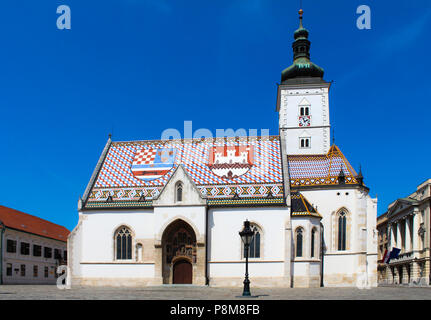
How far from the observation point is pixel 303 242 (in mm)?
36406

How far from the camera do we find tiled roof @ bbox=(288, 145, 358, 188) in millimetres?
40975

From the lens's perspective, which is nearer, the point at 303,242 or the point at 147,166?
the point at 303,242

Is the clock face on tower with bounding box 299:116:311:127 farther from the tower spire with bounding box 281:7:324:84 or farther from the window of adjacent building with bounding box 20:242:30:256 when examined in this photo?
the window of adjacent building with bounding box 20:242:30:256

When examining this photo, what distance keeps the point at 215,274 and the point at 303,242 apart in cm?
741

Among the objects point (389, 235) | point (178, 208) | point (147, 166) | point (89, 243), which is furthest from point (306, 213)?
point (389, 235)

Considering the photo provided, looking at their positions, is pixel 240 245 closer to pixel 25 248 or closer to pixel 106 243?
pixel 106 243

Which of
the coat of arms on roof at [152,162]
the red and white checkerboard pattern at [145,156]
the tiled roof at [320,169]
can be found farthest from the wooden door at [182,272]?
the tiled roof at [320,169]

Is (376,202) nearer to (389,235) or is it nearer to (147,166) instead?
(147,166)

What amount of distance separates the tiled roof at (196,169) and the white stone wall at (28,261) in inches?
702

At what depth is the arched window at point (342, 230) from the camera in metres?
39.2

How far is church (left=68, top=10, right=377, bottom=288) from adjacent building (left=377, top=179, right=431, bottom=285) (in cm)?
2096

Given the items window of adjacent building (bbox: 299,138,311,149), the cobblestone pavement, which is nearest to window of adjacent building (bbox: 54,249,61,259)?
the cobblestone pavement

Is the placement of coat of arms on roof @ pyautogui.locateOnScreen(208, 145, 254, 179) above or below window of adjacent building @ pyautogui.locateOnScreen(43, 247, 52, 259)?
above

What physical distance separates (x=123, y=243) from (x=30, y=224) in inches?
1047
